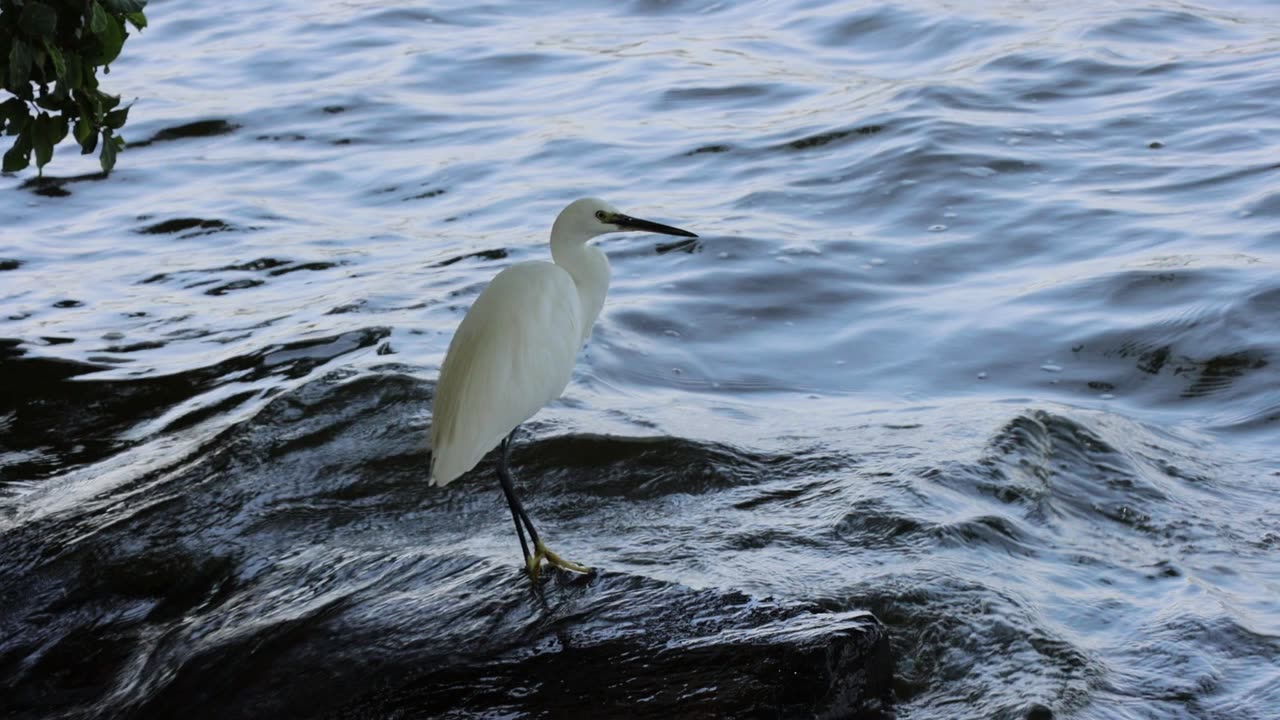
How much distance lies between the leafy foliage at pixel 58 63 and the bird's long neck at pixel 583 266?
4.19ft

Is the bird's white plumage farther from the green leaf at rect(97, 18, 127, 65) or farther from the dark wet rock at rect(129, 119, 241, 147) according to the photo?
the dark wet rock at rect(129, 119, 241, 147)

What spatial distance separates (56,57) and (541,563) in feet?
6.13

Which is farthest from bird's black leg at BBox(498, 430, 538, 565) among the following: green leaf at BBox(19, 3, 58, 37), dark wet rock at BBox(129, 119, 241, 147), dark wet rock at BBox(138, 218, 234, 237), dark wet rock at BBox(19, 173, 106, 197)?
dark wet rock at BBox(129, 119, 241, 147)

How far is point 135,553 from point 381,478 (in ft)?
3.12

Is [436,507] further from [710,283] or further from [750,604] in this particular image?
[710,283]

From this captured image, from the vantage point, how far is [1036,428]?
5.51m

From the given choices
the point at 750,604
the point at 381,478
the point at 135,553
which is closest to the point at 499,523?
the point at 381,478

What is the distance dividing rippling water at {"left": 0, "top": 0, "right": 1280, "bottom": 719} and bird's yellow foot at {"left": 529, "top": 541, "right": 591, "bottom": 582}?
100 millimetres

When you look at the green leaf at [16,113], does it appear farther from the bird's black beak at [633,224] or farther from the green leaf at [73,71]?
the bird's black beak at [633,224]

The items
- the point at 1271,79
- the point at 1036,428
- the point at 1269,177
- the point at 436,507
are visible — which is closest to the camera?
the point at 436,507

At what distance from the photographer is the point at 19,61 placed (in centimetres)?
364

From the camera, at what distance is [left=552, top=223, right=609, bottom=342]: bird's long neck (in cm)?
414

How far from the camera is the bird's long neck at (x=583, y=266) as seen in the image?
4145mm

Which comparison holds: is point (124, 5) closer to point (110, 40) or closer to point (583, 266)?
point (110, 40)
